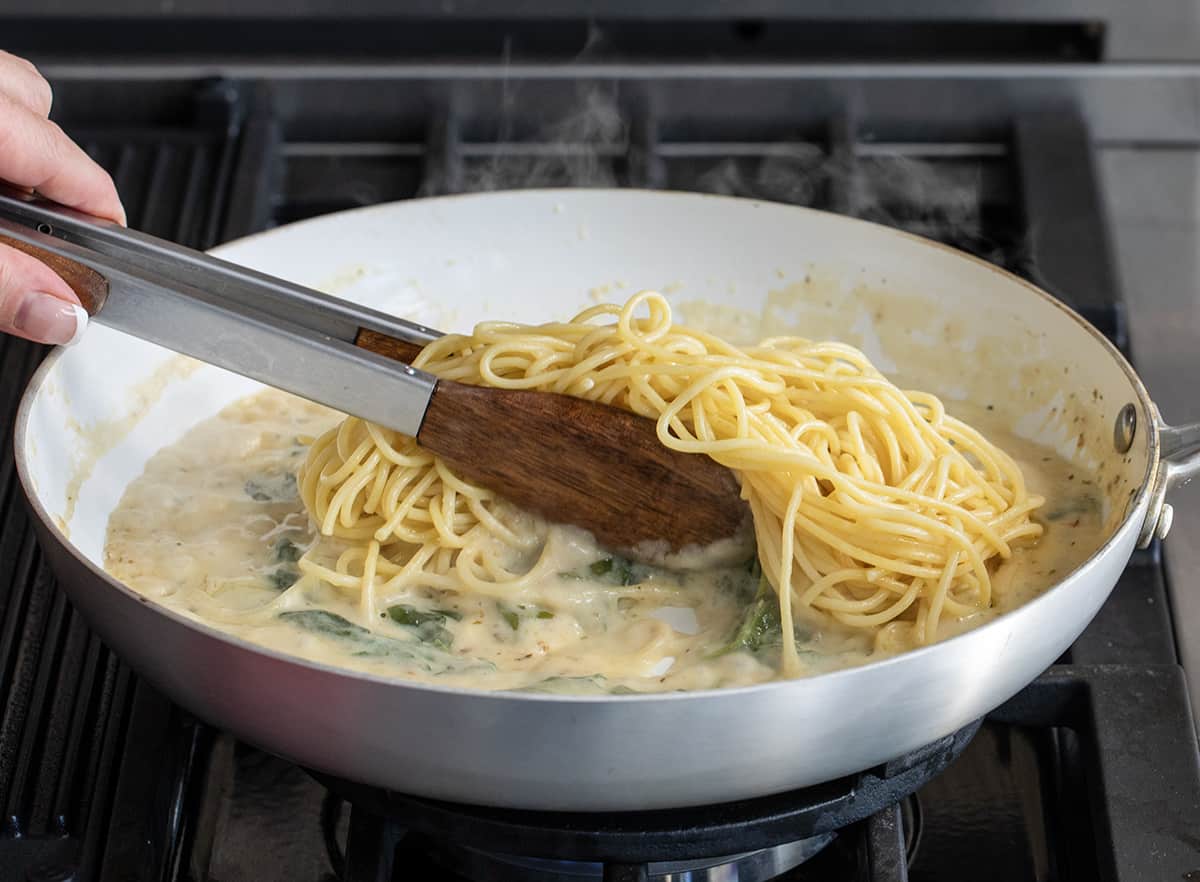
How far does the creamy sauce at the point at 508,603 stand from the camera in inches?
53.2

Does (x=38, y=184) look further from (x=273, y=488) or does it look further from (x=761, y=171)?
(x=761, y=171)

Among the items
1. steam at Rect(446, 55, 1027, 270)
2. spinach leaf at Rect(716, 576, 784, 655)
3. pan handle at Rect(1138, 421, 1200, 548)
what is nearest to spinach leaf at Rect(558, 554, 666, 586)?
spinach leaf at Rect(716, 576, 784, 655)

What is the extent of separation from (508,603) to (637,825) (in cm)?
32

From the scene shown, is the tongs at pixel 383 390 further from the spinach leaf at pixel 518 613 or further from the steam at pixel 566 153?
the steam at pixel 566 153

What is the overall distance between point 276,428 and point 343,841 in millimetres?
601

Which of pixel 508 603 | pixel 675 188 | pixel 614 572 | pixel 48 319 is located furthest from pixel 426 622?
pixel 675 188

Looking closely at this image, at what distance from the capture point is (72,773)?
1424 millimetres

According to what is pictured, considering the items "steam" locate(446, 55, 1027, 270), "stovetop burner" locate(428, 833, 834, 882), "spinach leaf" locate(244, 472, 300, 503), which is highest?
"steam" locate(446, 55, 1027, 270)

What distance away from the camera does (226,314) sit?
1.38 metres

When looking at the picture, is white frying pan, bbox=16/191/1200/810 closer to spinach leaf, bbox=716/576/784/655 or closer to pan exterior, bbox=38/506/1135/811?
pan exterior, bbox=38/506/1135/811

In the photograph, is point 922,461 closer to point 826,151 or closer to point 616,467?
point 616,467

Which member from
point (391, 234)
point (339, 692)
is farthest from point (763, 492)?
point (391, 234)

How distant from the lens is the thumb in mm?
1351

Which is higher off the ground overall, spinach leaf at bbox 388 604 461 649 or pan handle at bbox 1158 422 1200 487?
pan handle at bbox 1158 422 1200 487
